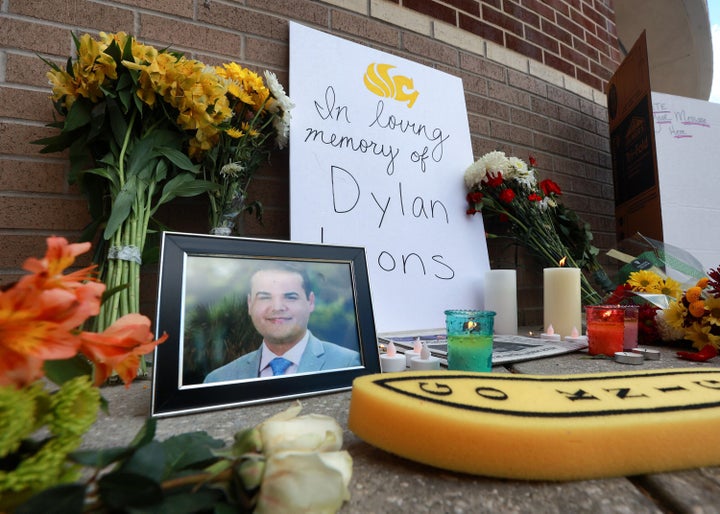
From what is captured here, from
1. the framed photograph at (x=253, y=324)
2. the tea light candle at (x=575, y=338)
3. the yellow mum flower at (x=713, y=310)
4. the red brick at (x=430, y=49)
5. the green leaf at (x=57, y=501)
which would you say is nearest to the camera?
the green leaf at (x=57, y=501)

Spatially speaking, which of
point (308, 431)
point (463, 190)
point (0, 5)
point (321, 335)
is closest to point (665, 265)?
point (463, 190)

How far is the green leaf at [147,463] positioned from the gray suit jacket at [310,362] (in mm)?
272

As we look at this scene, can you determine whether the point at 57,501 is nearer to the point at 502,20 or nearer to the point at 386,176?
the point at 386,176

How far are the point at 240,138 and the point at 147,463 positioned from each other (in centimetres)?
82

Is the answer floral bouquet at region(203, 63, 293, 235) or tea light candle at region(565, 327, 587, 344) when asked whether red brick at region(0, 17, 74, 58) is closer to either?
floral bouquet at region(203, 63, 293, 235)

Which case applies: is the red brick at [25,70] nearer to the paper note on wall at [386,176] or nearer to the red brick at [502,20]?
the paper note on wall at [386,176]

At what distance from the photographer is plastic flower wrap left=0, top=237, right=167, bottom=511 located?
194 mm

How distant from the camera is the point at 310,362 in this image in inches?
21.8

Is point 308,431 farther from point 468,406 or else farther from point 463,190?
point 463,190

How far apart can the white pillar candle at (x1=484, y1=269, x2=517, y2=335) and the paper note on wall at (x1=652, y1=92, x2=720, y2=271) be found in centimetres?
80

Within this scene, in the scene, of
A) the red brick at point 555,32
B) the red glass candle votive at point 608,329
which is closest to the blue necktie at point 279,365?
the red glass candle votive at point 608,329

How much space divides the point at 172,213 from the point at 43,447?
830 mm

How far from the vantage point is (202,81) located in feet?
2.48

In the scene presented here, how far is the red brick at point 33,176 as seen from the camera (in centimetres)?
85
